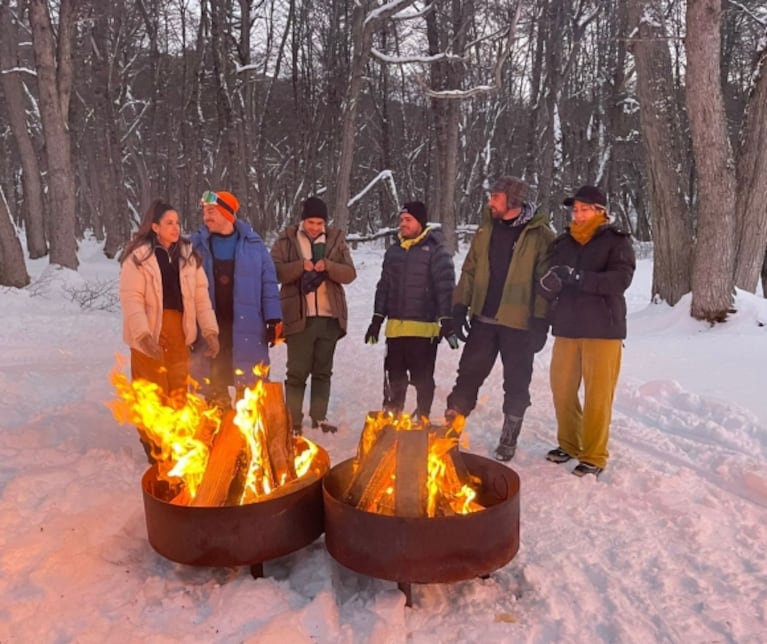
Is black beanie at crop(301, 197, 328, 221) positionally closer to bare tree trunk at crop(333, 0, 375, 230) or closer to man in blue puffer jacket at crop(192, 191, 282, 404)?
man in blue puffer jacket at crop(192, 191, 282, 404)

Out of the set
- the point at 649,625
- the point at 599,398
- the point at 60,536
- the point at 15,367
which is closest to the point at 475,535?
the point at 649,625

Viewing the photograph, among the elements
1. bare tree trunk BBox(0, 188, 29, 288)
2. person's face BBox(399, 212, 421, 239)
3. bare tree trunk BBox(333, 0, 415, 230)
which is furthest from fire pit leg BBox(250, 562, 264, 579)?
bare tree trunk BBox(0, 188, 29, 288)

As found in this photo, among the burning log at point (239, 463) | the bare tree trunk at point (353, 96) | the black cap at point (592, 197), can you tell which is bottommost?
the burning log at point (239, 463)

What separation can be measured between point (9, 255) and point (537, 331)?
38.1 feet

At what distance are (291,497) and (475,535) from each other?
984 mm

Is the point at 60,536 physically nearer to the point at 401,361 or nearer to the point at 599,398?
the point at 401,361

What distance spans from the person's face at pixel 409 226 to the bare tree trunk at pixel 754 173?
21.3 ft

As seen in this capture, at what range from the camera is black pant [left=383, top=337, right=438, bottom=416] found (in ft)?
19.0

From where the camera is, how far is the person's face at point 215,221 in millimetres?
4949

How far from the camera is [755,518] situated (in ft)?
13.4

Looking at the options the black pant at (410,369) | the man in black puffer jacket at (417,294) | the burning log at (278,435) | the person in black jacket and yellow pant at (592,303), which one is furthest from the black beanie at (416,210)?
the burning log at (278,435)

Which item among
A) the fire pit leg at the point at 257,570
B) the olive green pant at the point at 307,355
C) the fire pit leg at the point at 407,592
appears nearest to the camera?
the fire pit leg at the point at 407,592

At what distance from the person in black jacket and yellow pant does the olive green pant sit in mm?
1976

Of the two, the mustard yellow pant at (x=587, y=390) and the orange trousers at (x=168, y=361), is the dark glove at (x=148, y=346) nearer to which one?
the orange trousers at (x=168, y=361)
